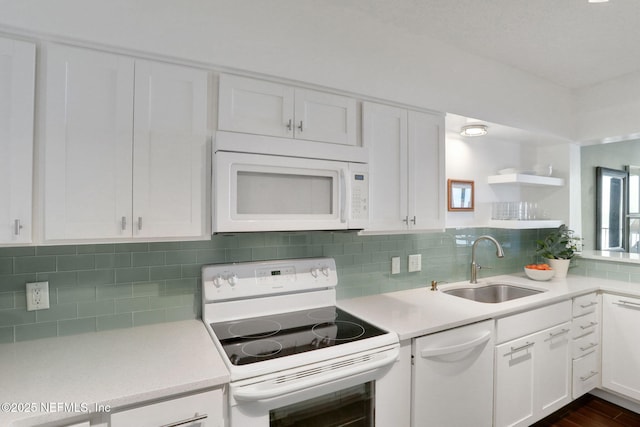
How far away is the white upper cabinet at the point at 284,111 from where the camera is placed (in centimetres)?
153

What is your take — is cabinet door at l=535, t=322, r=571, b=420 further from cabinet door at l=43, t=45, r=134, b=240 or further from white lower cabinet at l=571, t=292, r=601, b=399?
cabinet door at l=43, t=45, r=134, b=240

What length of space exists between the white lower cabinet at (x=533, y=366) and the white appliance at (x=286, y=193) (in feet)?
3.72

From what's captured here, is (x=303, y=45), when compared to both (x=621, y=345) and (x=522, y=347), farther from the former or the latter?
(x=621, y=345)

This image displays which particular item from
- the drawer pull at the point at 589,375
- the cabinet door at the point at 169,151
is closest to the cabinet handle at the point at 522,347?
the drawer pull at the point at 589,375

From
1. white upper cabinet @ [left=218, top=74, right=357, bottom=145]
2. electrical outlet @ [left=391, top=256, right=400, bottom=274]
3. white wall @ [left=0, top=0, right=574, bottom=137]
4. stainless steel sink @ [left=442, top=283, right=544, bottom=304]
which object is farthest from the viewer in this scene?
stainless steel sink @ [left=442, top=283, right=544, bottom=304]

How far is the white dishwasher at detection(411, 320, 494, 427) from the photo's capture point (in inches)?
64.1

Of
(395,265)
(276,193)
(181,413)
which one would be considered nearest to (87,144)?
(276,193)

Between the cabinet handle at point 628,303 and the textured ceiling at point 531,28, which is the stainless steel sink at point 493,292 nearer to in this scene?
the cabinet handle at point 628,303

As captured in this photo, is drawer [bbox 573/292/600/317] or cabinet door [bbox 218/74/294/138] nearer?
cabinet door [bbox 218/74/294/138]

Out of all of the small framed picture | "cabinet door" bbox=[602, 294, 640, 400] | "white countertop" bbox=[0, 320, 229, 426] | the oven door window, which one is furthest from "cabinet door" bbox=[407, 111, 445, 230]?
"cabinet door" bbox=[602, 294, 640, 400]

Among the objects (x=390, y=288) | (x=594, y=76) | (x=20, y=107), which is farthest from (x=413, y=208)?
(x=594, y=76)

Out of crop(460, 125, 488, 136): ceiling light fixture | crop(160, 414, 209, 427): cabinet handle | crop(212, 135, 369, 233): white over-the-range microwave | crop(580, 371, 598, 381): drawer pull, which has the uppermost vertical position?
crop(460, 125, 488, 136): ceiling light fixture

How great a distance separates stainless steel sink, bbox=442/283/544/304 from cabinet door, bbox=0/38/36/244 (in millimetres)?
2434

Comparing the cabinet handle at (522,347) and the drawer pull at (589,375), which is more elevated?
the cabinet handle at (522,347)
